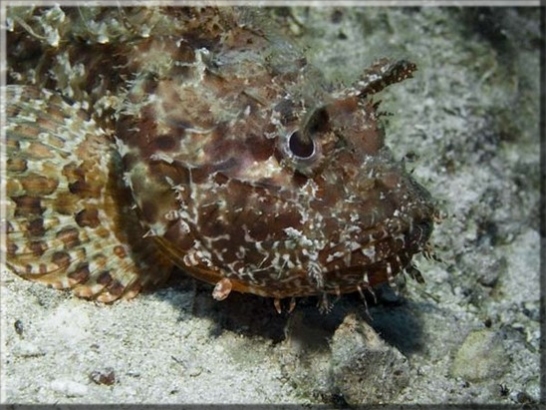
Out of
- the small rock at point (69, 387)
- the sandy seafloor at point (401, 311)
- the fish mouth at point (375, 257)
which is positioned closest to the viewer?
the small rock at point (69, 387)

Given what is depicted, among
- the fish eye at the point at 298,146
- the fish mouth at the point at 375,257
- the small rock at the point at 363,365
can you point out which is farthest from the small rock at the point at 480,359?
the fish eye at the point at 298,146

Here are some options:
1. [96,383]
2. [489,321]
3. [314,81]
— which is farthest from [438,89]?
[96,383]

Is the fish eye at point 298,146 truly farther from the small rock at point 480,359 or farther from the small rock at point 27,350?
the small rock at point 27,350

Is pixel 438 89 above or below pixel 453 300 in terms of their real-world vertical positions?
above

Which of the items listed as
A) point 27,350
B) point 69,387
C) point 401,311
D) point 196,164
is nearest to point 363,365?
point 401,311

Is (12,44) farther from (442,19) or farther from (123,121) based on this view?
(442,19)

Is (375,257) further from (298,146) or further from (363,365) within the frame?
(298,146)
